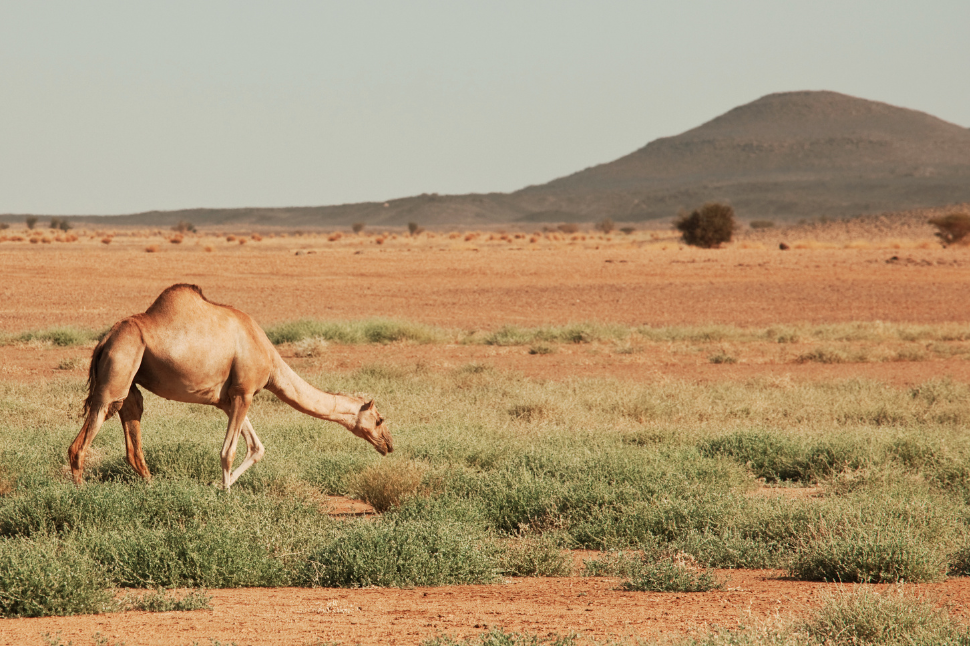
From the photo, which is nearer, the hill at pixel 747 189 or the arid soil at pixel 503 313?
the arid soil at pixel 503 313

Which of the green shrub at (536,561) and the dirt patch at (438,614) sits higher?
the dirt patch at (438,614)

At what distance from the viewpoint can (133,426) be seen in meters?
7.97

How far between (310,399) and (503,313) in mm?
19566

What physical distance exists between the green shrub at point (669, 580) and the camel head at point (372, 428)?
3.26 m

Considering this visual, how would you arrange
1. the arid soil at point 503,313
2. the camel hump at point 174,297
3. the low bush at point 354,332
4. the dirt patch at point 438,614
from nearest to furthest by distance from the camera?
the dirt patch at point 438,614 → the arid soil at point 503,313 → the camel hump at point 174,297 → the low bush at point 354,332

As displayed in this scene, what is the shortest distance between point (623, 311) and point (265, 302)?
1060 cm

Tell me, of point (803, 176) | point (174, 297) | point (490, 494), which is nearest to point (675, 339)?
point (490, 494)

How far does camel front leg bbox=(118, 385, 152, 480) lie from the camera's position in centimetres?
788

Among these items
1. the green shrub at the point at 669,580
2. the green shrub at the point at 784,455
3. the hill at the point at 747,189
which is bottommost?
the green shrub at the point at 784,455

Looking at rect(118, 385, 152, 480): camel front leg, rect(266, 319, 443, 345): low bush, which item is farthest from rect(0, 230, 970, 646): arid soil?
rect(118, 385, 152, 480): camel front leg

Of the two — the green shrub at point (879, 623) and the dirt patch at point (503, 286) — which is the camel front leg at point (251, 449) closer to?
the green shrub at point (879, 623)

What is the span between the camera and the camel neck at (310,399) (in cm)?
841

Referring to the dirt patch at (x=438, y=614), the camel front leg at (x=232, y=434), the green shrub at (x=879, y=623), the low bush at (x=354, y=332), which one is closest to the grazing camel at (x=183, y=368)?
the camel front leg at (x=232, y=434)

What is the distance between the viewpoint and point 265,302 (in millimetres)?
29359
